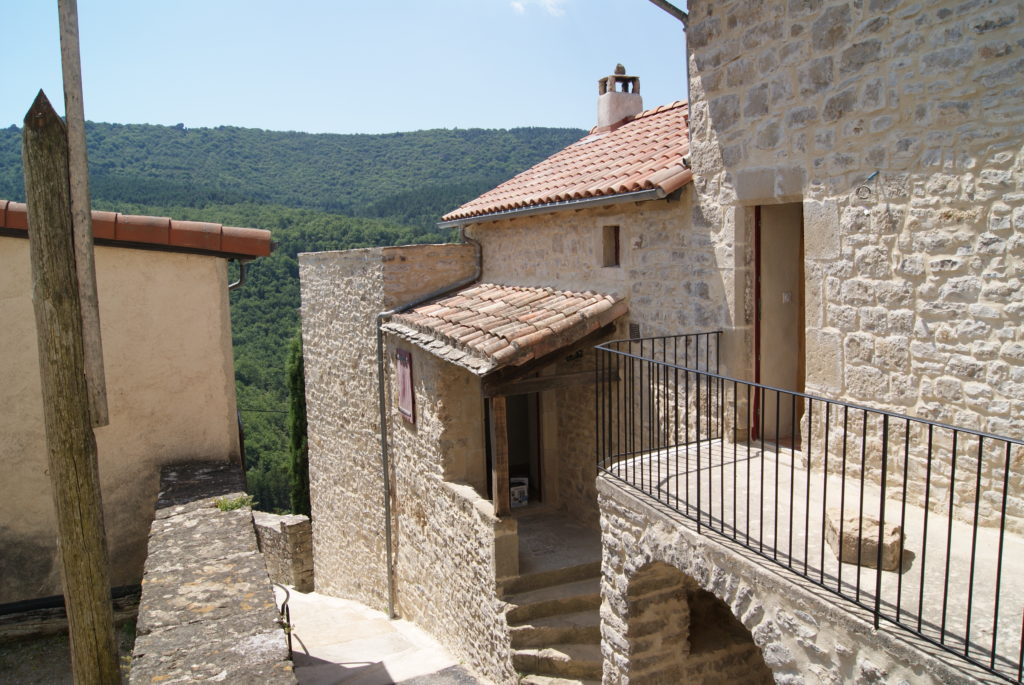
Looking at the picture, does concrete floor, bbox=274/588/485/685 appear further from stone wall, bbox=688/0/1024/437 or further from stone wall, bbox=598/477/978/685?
stone wall, bbox=688/0/1024/437

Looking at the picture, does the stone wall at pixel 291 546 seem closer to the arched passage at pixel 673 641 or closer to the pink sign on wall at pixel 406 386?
the pink sign on wall at pixel 406 386

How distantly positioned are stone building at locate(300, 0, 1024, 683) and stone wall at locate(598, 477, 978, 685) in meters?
0.02

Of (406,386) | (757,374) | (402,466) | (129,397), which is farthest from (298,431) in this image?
(757,374)

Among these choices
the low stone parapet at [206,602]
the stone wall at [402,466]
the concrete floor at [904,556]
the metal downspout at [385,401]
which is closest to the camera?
the concrete floor at [904,556]

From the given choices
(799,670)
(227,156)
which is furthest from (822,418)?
(227,156)

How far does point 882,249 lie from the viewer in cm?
488

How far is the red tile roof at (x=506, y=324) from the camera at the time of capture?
7031mm

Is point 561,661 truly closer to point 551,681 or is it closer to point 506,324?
point 551,681

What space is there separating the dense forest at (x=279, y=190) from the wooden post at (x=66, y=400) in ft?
57.7

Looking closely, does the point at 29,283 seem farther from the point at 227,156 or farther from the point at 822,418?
the point at 227,156

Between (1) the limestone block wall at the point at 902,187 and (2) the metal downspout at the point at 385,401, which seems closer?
(1) the limestone block wall at the point at 902,187

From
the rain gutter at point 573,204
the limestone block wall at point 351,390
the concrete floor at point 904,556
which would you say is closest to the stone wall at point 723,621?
the concrete floor at point 904,556

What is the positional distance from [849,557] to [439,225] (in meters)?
8.91

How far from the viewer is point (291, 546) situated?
13.9m
